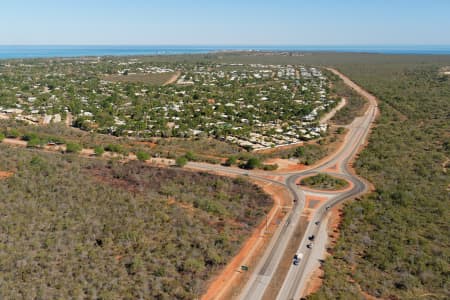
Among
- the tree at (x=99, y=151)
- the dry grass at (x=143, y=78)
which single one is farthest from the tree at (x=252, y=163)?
the dry grass at (x=143, y=78)

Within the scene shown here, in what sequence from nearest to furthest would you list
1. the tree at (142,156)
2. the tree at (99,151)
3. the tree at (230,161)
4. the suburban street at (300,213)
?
the suburban street at (300,213) → the tree at (230,161) → the tree at (142,156) → the tree at (99,151)

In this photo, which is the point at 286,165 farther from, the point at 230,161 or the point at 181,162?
the point at 181,162

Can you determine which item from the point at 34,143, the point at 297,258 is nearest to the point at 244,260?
the point at 297,258

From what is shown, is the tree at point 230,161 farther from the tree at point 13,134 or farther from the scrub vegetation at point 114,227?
the tree at point 13,134

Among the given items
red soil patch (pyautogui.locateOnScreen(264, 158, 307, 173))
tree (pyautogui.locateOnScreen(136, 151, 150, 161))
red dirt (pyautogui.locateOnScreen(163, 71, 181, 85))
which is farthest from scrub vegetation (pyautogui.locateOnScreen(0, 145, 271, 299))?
red dirt (pyautogui.locateOnScreen(163, 71, 181, 85))

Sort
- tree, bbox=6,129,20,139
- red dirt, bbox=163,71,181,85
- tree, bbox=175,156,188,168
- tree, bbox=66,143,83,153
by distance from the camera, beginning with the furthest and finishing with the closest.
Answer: red dirt, bbox=163,71,181,85 < tree, bbox=6,129,20,139 < tree, bbox=66,143,83,153 < tree, bbox=175,156,188,168

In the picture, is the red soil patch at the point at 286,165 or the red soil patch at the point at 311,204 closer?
the red soil patch at the point at 311,204

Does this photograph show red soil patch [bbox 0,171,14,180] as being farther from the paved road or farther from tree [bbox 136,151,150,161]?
the paved road
